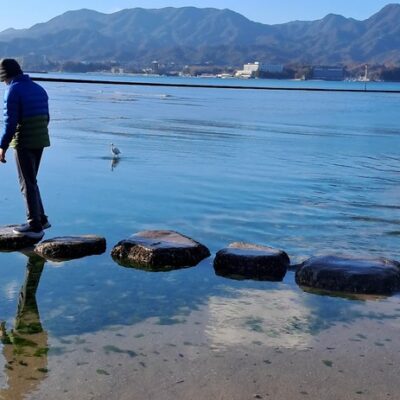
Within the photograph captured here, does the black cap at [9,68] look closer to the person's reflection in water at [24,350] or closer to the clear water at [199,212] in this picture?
the clear water at [199,212]

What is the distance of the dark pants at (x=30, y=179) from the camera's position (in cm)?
641

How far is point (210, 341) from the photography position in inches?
163

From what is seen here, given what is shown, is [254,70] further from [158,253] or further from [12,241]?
[158,253]

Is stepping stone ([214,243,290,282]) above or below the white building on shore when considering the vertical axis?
above

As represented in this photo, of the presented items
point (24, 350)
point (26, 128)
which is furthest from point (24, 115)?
point (24, 350)

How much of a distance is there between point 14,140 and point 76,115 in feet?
61.4

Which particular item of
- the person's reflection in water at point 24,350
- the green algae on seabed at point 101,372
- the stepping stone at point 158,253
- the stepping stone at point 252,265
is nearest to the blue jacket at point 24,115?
the stepping stone at point 158,253

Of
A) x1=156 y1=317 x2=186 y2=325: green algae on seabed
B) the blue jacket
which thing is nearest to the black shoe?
the blue jacket

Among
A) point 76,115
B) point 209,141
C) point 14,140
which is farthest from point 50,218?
Result: point 76,115

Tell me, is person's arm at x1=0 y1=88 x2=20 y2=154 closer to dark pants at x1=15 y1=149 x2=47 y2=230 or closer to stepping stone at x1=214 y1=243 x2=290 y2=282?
dark pants at x1=15 y1=149 x2=47 y2=230

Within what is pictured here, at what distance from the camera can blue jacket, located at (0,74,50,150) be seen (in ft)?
20.2

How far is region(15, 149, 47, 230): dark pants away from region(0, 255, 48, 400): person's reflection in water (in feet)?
5.06

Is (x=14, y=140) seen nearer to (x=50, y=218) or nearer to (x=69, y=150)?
(x=50, y=218)

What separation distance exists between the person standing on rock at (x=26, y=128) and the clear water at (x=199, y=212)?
45cm
